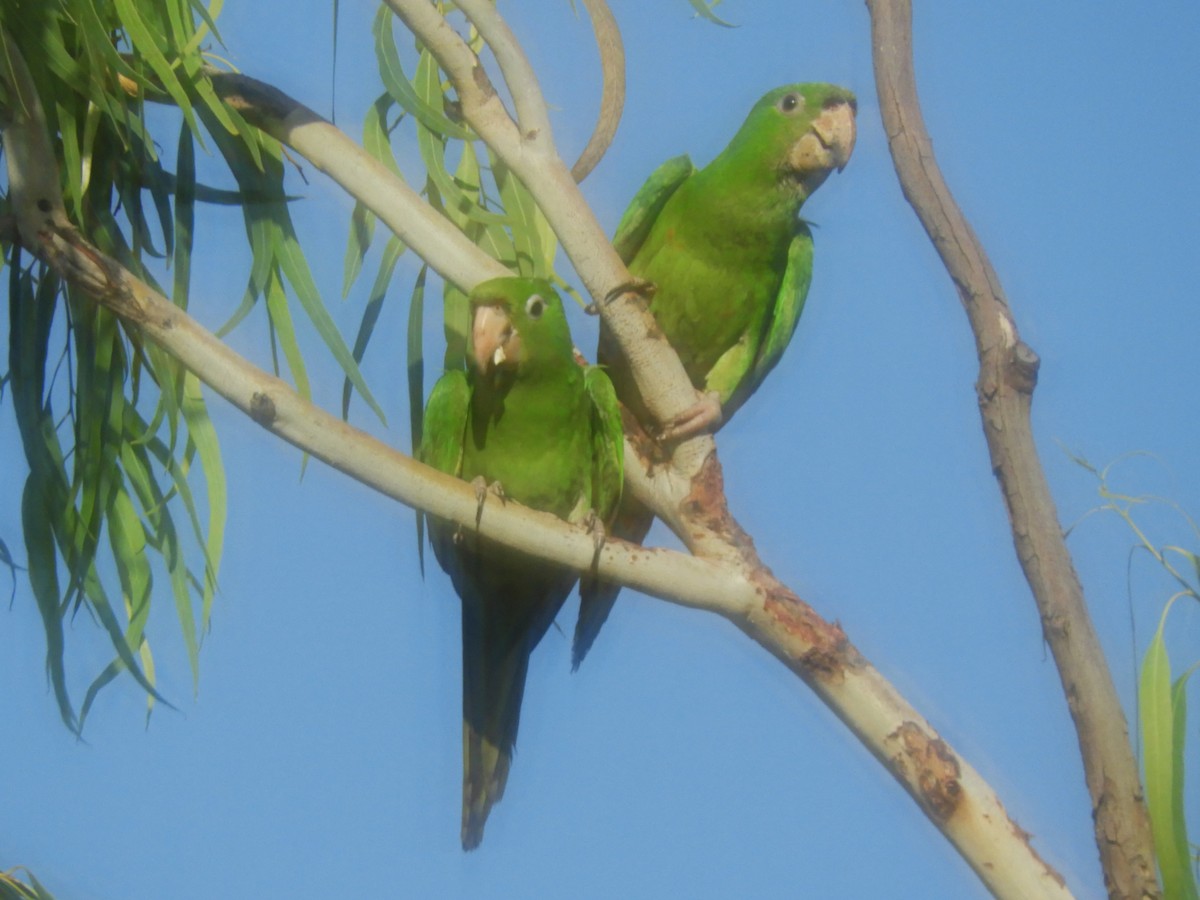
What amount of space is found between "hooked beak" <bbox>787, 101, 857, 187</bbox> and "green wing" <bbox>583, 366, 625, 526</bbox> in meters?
0.69

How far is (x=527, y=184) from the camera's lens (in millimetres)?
1889

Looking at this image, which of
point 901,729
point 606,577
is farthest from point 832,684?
point 606,577

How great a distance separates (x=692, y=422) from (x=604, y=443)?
0.42 meters

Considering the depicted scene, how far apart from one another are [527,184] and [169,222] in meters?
0.76

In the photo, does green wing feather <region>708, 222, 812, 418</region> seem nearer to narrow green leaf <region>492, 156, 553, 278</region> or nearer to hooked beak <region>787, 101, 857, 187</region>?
hooked beak <region>787, 101, 857, 187</region>

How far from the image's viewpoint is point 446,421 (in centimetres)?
228

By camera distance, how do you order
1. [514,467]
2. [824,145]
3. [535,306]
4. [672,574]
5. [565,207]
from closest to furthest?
[672,574] < [565,207] < [535,306] < [514,467] < [824,145]

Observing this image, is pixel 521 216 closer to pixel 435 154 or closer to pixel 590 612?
pixel 435 154

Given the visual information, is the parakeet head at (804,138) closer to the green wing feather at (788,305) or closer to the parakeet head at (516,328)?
the green wing feather at (788,305)

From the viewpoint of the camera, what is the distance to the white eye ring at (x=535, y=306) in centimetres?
218

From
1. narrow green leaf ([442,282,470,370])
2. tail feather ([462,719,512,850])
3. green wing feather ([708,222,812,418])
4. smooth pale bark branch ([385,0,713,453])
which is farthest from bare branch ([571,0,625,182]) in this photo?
tail feather ([462,719,512,850])

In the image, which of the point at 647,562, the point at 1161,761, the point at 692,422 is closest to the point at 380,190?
the point at 692,422

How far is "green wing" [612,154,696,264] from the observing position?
9.03 feet

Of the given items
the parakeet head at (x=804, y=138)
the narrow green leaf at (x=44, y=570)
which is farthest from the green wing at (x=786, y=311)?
the narrow green leaf at (x=44, y=570)
